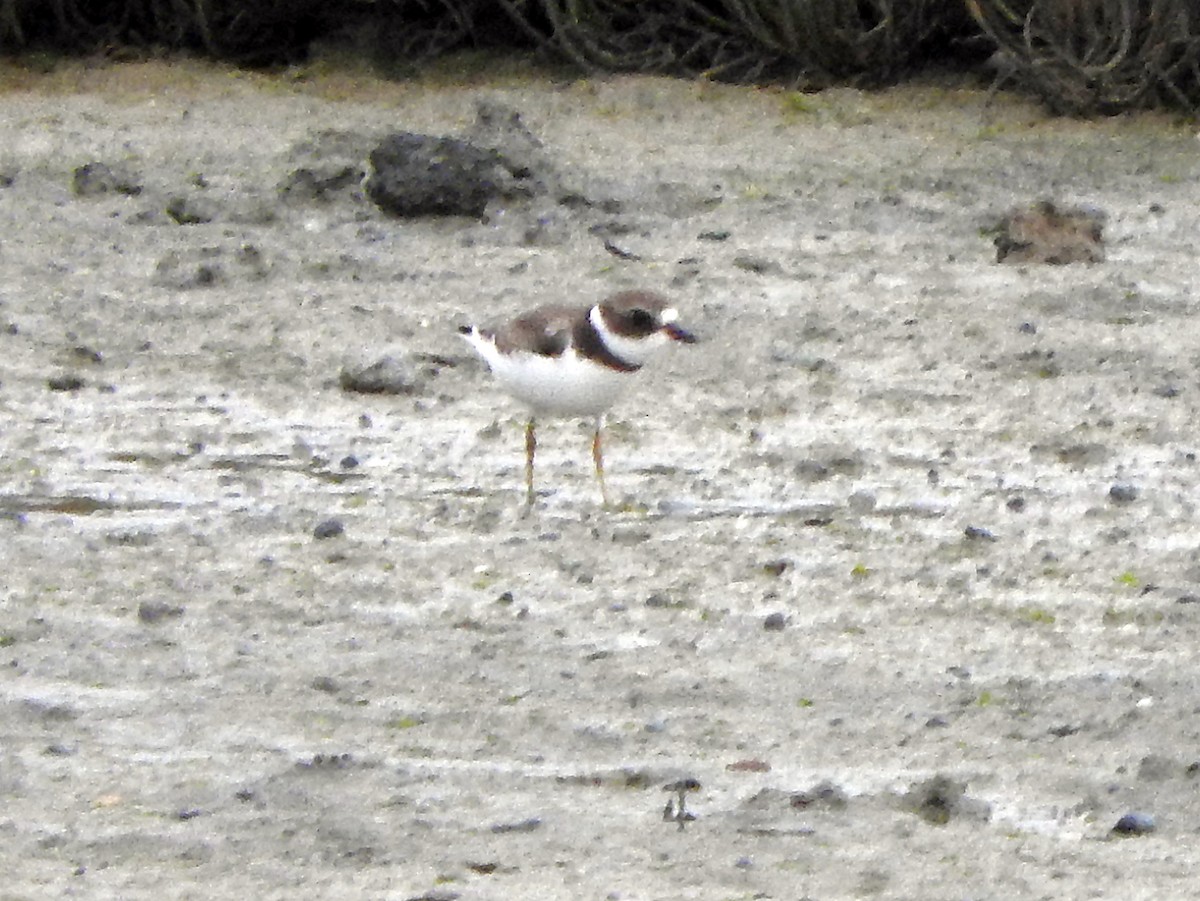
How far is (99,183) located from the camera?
9.14 meters

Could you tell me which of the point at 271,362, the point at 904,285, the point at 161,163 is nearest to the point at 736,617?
the point at 271,362

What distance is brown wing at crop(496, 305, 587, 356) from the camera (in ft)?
18.9

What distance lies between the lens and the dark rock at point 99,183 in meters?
9.12

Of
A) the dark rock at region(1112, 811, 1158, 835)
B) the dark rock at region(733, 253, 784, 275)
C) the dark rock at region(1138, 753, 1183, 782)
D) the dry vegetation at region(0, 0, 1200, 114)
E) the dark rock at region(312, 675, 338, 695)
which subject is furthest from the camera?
the dry vegetation at region(0, 0, 1200, 114)

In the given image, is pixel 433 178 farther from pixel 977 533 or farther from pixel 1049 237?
pixel 977 533

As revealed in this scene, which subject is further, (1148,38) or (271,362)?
(1148,38)

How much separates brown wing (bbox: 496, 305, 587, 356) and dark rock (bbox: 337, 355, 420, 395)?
884 mm

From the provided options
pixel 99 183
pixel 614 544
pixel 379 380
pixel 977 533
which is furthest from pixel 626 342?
pixel 99 183

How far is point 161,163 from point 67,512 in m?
4.11

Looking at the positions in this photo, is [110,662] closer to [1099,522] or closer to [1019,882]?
[1019,882]

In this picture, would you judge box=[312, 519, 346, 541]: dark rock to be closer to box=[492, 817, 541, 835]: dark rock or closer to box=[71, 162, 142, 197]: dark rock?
box=[492, 817, 541, 835]: dark rock

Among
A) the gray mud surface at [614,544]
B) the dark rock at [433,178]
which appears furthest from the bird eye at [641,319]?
the dark rock at [433,178]

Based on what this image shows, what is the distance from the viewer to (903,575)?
17.4ft

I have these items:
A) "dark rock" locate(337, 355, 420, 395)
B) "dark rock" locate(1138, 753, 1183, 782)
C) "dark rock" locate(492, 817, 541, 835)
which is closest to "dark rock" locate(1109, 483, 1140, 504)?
"dark rock" locate(1138, 753, 1183, 782)
